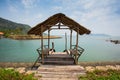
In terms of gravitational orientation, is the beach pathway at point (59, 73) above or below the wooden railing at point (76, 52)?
below

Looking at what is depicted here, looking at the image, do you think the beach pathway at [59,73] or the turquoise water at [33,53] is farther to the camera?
the turquoise water at [33,53]

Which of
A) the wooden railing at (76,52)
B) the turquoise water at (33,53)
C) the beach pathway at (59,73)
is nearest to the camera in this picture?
the beach pathway at (59,73)

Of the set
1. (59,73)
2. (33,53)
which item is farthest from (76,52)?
(33,53)

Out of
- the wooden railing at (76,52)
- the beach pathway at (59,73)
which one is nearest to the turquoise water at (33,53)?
the wooden railing at (76,52)

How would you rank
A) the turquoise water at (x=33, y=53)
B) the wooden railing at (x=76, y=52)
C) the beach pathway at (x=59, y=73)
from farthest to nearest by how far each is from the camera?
1. the turquoise water at (x=33, y=53)
2. the wooden railing at (x=76, y=52)
3. the beach pathway at (x=59, y=73)

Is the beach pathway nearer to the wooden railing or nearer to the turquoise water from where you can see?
the wooden railing

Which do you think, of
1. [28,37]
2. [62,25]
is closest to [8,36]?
[28,37]

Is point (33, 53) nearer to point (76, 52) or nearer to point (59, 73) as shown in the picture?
point (76, 52)

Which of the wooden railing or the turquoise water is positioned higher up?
the wooden railing

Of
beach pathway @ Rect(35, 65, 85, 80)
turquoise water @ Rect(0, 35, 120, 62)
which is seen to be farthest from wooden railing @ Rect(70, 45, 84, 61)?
turquoise water @ Rect(0, 35, 120, 62)

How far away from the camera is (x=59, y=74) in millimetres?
10992

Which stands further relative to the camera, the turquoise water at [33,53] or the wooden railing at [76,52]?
the turquoise water at [33,53]

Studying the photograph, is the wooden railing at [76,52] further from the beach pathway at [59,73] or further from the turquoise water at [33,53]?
the turquoise water at [33,53]

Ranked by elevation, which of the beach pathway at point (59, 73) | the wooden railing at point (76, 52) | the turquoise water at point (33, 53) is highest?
the wooden railing at point (76, 52)
